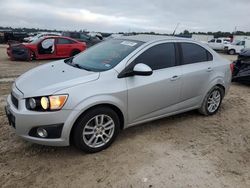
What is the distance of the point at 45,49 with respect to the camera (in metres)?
14.5

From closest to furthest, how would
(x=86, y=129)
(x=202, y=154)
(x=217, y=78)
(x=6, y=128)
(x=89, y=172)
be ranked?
(x=89, y=172), (x=86, y=129), (x=202, y=154), (x=6, y=128), (x=217, y=78)

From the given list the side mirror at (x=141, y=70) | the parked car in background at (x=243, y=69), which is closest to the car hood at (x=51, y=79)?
the side mirror at (x=141, y=70)

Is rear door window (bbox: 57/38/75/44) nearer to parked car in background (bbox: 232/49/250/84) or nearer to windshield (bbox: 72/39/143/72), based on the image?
parked car in background (bbox: 232/49/250/84)

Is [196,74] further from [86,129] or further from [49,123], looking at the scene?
[49,123]

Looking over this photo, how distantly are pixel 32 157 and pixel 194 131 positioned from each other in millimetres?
2709

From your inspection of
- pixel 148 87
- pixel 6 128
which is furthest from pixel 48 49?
pixel 148 87

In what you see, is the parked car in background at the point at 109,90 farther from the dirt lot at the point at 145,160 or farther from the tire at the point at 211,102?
the dirt lot at the point at 145,160

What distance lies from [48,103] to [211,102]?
3416mm

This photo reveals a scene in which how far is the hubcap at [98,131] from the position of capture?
3672mm

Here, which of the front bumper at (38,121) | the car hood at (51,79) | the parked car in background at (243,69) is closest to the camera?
the front bumper at (38,121)

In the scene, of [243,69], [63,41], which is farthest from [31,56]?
[243,69]

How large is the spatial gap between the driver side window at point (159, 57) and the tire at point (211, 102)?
123cm

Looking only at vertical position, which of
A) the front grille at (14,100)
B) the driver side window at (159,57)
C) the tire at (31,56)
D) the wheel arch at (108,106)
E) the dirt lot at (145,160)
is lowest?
the dirt lot at (145,160)

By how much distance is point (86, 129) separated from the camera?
364 cm
